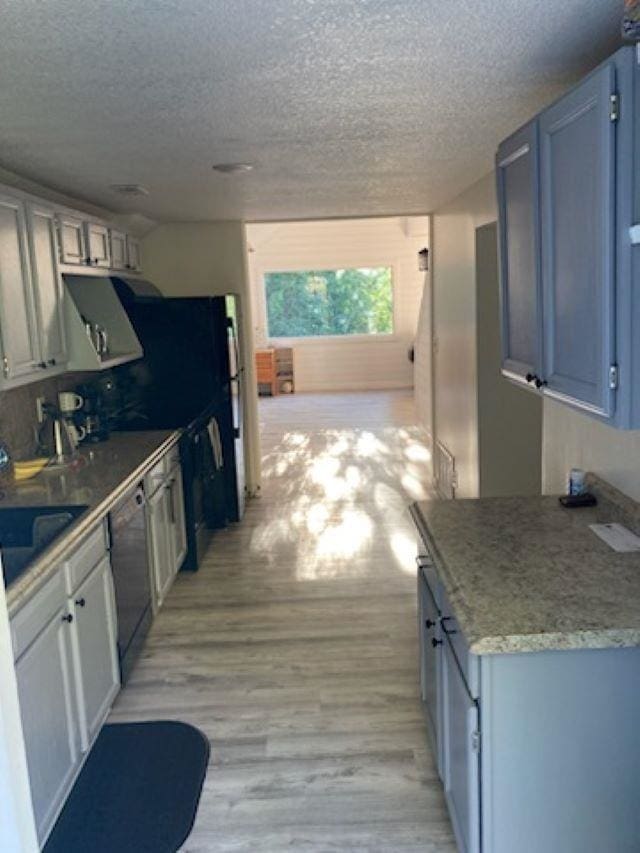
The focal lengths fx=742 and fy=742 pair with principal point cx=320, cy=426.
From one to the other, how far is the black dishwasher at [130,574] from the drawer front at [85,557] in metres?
0.13

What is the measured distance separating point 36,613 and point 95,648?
0.64 metres

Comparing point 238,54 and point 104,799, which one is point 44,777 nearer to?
point 104,799

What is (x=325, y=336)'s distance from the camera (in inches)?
508

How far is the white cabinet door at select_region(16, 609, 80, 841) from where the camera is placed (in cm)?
211

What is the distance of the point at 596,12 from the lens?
175cm

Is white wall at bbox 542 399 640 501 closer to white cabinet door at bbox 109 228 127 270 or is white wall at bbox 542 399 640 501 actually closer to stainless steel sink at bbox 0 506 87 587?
stainless steel sink at bbox 0 506 87 587

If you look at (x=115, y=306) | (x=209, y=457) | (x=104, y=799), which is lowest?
(x=104, y=799)

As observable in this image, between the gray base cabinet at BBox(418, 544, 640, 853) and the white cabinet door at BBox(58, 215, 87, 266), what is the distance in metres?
2.80

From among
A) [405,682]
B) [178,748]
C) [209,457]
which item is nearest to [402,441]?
[209,457]

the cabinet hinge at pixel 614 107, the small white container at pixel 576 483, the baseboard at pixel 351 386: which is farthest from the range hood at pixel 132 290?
the baseboard at pixel 351 386

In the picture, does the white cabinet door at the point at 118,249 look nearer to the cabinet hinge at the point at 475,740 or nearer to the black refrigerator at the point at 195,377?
the black refrigerator at the point at 195,377

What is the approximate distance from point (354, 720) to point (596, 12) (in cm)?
249

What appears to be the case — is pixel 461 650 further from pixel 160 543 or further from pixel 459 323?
pixel 459 323

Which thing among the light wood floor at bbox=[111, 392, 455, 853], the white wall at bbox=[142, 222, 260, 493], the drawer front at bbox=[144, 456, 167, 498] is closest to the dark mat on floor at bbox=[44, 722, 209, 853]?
the light wood floor at bbox=[111, 392, 455, 853]
